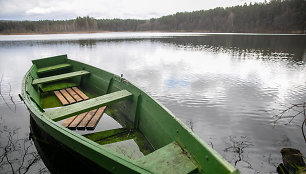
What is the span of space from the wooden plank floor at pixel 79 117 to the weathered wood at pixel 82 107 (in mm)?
654

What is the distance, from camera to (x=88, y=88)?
764cm

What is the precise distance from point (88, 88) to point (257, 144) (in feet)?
20.7

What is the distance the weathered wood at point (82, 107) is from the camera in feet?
13.0

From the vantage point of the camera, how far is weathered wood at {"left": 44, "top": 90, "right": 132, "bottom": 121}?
3.95 m

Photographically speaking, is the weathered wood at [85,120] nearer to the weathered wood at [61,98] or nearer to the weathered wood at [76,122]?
the weathered wood at [76,122]

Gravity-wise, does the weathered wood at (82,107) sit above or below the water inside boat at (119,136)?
above

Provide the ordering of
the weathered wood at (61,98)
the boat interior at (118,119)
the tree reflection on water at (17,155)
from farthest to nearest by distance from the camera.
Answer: the weathered wood at (61,98) < the tree reflection on water at (17,155) < the boat interior at (118,119)

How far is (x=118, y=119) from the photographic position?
213 inches

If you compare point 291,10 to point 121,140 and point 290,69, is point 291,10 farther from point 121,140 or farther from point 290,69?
point 121,140

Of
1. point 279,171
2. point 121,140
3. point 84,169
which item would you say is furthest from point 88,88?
point 279,171

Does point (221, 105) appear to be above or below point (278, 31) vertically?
below

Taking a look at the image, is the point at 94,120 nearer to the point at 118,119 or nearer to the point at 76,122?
the point at 76,122

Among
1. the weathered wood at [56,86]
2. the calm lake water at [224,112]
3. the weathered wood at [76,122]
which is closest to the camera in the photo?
the calm lake water at [224,112]

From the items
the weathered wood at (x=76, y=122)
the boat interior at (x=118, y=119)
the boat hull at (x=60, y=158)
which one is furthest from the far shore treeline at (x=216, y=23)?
the boat hull at (x=60, y=158)
